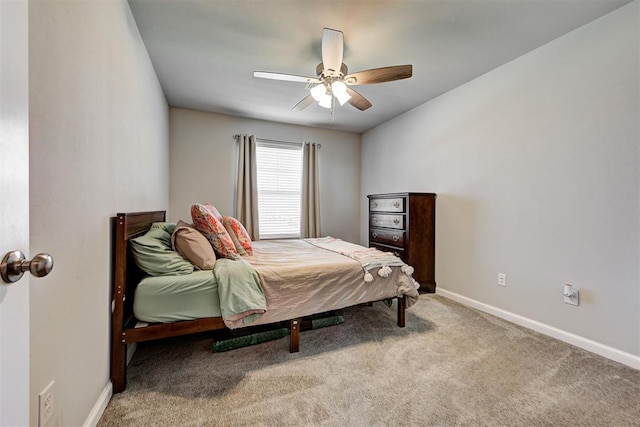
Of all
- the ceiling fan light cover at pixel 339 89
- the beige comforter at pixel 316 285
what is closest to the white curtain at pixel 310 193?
the beige comforter at pixel 316 285

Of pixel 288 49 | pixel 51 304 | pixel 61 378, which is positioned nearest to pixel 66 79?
pixel 51 304

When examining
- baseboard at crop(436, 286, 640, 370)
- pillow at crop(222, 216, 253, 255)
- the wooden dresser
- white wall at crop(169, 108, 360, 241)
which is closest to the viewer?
baseboard at crop(436, 286, 640, 370)

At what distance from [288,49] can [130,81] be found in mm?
1251

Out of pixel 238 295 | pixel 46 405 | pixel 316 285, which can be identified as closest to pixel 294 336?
pixel 316 285

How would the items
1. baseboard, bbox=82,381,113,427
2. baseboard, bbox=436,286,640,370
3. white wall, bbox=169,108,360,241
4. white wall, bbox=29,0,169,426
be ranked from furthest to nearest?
white wall, bbox=169,108,360,241 < baseboard, bbox=436,286,640,370 < baseboard, bbox=82,381,113,427 < white wall, bbox=29,0,169,426

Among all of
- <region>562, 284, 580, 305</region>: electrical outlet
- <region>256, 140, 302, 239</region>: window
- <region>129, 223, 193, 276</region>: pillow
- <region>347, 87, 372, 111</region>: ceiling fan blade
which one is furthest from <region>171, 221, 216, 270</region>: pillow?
<region>562, 284, 580, 305</region>: electrical outlet

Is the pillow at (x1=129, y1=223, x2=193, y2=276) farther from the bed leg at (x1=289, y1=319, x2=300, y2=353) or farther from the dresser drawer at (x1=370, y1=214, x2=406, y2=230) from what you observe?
the dresser drawer at (x1=370, y1=214, x2=406, y2=230)

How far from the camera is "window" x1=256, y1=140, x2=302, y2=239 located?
13.8 ft

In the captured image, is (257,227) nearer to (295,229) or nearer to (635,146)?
(295,229)

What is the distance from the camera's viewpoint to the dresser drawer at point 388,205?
3.19 m

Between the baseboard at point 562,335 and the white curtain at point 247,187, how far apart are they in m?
2.90

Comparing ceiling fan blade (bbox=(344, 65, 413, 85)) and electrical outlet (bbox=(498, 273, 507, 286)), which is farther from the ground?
ceiling fan blade (bbox=(344, 65, 413, 85))

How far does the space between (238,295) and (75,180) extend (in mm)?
1011

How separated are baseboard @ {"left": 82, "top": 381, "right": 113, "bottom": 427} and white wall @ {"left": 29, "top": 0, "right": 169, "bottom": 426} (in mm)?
33
